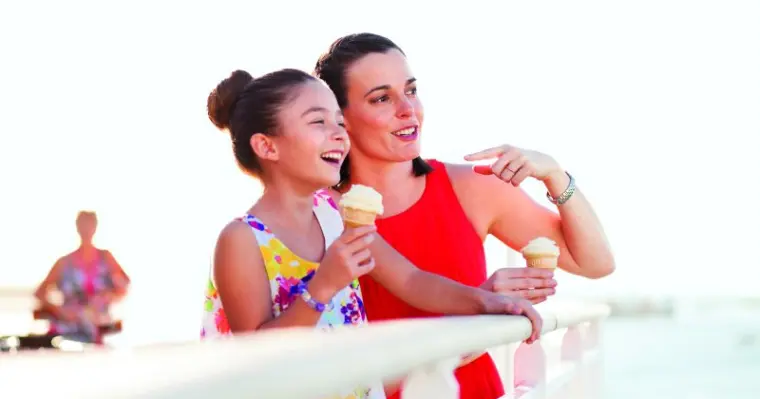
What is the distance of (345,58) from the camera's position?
8.04 ft

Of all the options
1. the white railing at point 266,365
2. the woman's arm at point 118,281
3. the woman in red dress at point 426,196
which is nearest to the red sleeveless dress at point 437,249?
the woman in red dress at point 426,196

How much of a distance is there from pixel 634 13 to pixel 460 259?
114ft

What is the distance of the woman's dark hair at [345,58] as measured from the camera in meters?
2.44

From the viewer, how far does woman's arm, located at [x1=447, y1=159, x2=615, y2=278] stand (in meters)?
2.38

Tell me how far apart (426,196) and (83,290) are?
3969 mm

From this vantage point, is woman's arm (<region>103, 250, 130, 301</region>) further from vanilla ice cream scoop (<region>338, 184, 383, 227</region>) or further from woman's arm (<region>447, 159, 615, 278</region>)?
vanilla ice cream scoop (<region>338, 184, 383, 227</region>)

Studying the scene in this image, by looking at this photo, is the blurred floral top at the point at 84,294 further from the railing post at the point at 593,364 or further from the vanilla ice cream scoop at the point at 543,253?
the vanilla ice cream scoop at the point at 543,253

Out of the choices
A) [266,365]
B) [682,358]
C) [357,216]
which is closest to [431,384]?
[357,216]

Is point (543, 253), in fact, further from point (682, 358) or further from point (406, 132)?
point (682, 358)

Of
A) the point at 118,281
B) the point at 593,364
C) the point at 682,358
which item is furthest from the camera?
the point at 682,358

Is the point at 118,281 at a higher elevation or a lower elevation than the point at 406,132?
higher

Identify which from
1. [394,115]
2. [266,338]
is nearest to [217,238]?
[394,115]

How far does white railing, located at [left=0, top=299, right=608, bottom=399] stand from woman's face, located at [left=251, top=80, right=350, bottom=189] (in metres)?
0.73

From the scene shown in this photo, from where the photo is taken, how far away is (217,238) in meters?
1.95
